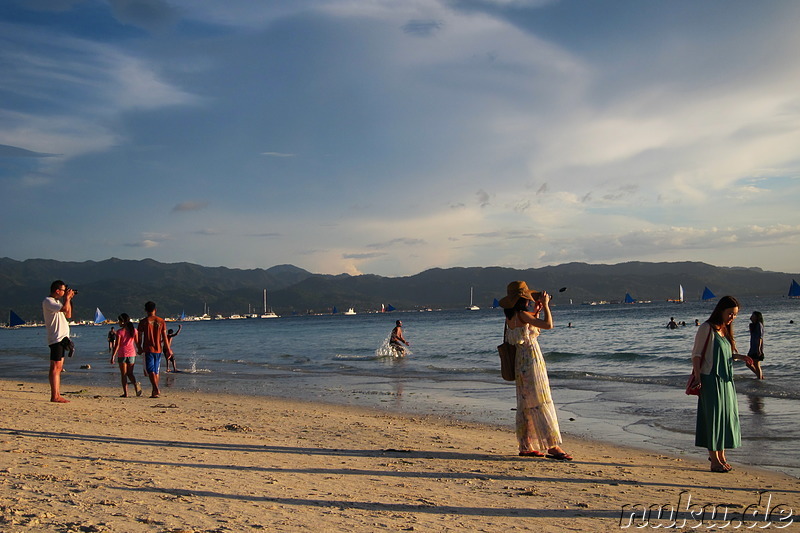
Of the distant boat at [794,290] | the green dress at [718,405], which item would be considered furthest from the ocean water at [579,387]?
the distant boat at [794,290]

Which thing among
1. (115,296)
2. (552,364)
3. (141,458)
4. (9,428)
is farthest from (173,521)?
(115,296)

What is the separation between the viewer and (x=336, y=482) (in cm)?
562

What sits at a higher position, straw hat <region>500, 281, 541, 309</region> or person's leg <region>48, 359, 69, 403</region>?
straw hat <region>500, 281, 541, 309</region>

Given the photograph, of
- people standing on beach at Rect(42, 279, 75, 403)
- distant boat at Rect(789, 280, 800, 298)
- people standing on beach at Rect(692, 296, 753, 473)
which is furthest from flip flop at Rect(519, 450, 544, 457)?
distant boat at Rect(789, 280, 800, 298)

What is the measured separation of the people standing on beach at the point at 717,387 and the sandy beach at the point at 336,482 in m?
0.37

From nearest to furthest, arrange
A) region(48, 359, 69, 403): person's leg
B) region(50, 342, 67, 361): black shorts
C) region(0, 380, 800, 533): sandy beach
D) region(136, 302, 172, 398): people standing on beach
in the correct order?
region(0, 380, 800, 533): sandy beach
region(50, 342, 67, 361): black shorts
region(48, 359, 69, 403): person's leg
region(136, 302, 172, 398): people standing on beach

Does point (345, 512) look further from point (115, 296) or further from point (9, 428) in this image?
point (115, 296)

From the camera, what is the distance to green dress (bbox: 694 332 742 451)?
642 centimetres

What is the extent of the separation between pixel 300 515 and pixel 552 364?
64.2 ft

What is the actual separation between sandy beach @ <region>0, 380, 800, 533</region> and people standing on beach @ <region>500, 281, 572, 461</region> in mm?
225

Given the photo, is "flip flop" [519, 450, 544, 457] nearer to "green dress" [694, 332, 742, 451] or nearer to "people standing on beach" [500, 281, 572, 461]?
"people standing on beach" [500, 281, 572, 461]

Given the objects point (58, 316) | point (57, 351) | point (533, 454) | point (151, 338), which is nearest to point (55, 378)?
point (57, 351)

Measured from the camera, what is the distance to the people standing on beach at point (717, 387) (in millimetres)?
6430

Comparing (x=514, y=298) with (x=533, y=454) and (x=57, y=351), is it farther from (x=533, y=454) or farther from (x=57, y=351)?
(x=57, y=351)
